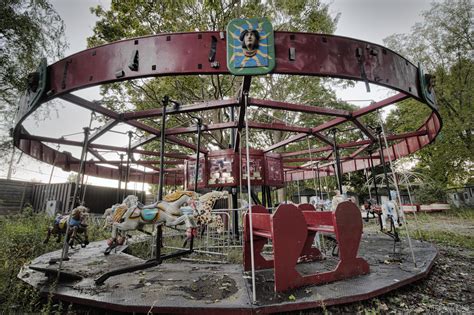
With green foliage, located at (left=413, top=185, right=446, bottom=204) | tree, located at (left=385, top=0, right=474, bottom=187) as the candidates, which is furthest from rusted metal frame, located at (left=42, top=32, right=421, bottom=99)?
green foliage, located at (left=413, top=185, right=446, bottom=204)

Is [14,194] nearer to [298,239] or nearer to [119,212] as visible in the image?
[119,212]

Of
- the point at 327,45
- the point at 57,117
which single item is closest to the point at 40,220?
the point at 57,117

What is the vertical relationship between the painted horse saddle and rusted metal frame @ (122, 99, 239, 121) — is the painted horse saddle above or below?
below

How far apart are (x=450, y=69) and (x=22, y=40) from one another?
2287 cm

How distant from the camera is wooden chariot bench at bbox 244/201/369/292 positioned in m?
2.97

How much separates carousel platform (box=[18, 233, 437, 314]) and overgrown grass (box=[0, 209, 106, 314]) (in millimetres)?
144

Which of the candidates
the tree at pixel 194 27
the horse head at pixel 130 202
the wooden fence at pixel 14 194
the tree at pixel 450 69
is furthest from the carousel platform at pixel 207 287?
the tree at pixel 450 69

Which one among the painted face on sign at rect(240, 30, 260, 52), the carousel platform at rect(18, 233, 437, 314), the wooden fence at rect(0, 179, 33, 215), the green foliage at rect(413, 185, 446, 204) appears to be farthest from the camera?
the green foliage at rect(413, 185, 446, 204)

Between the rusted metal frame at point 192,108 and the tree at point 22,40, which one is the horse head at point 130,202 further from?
the tree at point 22,40

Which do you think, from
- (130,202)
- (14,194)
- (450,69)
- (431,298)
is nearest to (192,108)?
(130,202)

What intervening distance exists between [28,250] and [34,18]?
6.44 metres

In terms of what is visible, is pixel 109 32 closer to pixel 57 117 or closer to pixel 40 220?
pixel 57 117

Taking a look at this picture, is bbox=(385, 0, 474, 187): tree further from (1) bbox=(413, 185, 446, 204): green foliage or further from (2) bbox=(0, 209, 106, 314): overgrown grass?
(2) bbox=(0, 209, 106, 314): overgrown grass

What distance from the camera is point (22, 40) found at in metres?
6.12
